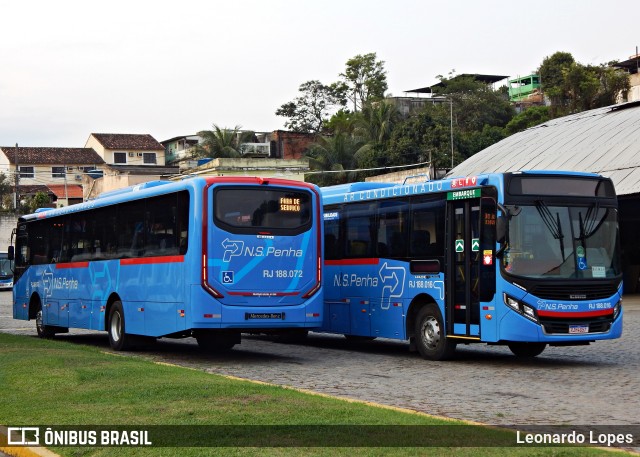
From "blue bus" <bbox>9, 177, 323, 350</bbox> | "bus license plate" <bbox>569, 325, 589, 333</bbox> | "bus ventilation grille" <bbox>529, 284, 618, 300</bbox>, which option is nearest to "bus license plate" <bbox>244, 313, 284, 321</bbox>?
"blue bus" <bbox>9, 177, 323, 350</bbox>

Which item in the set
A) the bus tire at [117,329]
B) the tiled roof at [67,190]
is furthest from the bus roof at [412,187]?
the tiled roof at [67,190]

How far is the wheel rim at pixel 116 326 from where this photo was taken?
2069 cm

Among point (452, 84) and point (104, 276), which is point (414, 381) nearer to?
point (104, 276)

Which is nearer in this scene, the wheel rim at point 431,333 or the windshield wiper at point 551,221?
the windshield wiper at point 551,221

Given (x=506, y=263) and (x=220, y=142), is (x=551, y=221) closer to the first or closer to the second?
(x=506, y=263)

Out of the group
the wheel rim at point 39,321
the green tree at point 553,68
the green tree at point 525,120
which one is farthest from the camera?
the green tree at point 553,68

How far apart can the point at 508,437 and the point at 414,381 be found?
590 centimetres

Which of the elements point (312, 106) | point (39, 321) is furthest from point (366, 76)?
point (39, 321)

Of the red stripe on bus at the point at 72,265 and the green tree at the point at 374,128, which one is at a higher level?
the green tree at the point at 374,128

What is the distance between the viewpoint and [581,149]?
41.6 m

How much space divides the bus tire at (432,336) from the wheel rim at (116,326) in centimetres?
650

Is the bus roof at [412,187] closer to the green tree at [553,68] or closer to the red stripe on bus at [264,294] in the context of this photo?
the red stripe on bus at [264,294]

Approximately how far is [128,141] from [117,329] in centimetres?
9409

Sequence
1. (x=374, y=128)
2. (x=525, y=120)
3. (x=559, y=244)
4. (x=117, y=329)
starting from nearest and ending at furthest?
(x=559, y=244)
(x=117, y=329)
(x=374, y=128)
(x=525, y=120)
